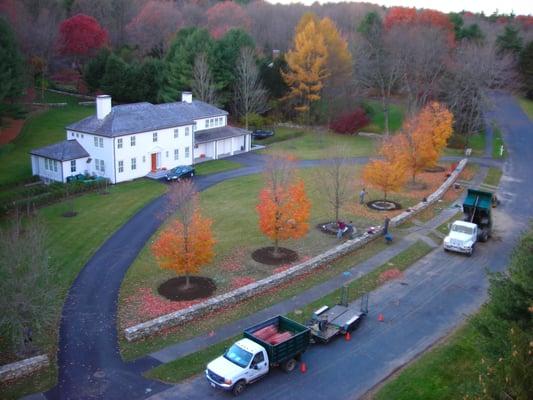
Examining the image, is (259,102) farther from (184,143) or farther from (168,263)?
(168,263)

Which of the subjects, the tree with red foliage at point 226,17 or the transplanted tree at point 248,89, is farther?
the tree with red foliage at point 226,17

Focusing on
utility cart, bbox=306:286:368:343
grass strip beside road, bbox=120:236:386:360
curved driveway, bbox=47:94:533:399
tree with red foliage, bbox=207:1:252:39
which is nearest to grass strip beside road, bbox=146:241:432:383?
curved driveway, bbox=47:94:533:399

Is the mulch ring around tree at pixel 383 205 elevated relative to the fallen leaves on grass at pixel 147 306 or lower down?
lower down

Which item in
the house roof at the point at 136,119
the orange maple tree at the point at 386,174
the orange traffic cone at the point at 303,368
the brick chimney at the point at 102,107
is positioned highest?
the brick chimney at the point at 102,107

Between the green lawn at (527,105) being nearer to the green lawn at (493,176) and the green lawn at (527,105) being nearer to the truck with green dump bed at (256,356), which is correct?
the green lawn at (493,176)

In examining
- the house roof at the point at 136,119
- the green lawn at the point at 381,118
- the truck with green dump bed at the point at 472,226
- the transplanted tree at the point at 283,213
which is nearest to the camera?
the transplanted tree at the point at 283,213

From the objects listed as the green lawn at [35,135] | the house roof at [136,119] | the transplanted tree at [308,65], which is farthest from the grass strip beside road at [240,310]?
the transplanted tree at [308,65]

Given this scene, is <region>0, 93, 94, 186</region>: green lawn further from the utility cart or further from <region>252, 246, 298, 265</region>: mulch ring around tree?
the utility cart

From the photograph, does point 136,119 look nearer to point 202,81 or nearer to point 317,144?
point 202,81

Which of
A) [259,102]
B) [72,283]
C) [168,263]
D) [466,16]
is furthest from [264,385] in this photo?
[466,16]
